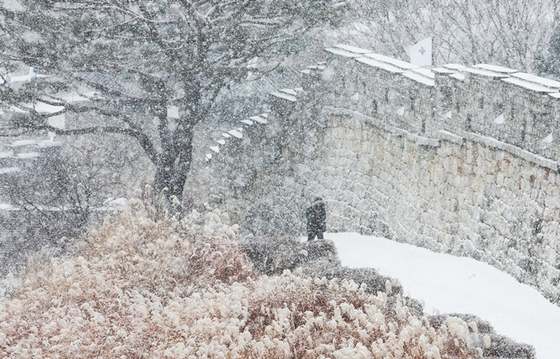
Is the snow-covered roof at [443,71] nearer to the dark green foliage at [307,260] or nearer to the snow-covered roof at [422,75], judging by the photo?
the snow-covered roof at [422,75]

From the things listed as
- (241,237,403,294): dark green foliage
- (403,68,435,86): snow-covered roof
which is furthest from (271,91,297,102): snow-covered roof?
(241,237,403,294): dark green foliage

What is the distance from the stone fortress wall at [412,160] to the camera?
902 cm

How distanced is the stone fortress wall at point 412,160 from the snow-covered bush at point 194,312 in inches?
88.5

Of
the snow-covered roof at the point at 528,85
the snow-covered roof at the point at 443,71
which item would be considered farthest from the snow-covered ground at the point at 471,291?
the snow-covered roof at the point at 443,71

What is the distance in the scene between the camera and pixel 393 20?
72.3 ft

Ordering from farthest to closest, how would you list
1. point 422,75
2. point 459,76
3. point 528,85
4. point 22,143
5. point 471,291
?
point 22,143 < point 422,75 < point 459,76 < point 528,85 < point 471,291

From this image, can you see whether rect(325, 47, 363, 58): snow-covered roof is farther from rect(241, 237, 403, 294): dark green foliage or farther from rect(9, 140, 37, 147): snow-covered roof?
rect(9, 140, 37, 147): snow-covered roof

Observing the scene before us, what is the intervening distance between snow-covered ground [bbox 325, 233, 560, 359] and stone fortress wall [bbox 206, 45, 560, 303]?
0.22 metres

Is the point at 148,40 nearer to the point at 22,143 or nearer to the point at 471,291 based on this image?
the point at 471,291

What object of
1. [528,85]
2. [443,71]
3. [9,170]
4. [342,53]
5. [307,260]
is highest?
[528,85]

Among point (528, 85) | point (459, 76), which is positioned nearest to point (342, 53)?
point (459, 76)

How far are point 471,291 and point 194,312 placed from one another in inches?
120

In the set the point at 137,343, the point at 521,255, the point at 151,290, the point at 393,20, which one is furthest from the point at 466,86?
the point at 393,20

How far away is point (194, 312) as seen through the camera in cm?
762
